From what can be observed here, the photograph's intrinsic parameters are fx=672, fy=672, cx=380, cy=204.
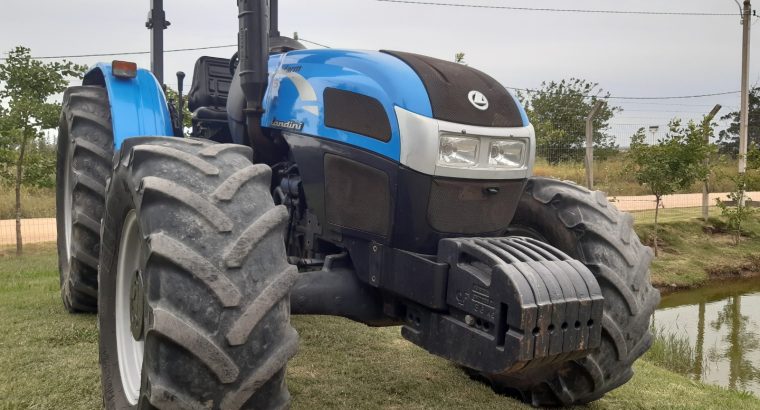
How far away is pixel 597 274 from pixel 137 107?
2593 millimetres

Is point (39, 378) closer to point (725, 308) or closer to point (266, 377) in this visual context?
point (266, 377)

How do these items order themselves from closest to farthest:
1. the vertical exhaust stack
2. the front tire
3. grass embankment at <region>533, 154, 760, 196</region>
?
the front tire → the vertical exhaust stack → grass embankment at <region>533, 154, 760, 196</region>

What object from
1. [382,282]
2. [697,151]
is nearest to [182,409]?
[382,282]

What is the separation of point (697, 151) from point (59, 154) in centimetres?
941

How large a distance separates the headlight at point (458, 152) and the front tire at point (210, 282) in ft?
2.14

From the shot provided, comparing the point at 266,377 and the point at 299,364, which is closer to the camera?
the point at 266,377

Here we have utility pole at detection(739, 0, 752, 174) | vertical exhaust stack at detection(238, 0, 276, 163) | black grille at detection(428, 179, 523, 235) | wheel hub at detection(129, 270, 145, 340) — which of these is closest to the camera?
wheel hub at detection(129, 270, 145, 340)

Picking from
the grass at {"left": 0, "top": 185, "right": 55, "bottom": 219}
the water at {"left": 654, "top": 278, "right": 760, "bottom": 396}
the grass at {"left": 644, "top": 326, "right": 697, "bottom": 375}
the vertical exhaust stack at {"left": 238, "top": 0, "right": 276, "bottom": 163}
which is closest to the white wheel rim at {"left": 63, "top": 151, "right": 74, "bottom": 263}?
the vertical exhaust stack at {"left": 238, "top": 0, "right": 276, "bottom": 163}

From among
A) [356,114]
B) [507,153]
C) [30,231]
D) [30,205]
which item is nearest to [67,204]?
[356,114]

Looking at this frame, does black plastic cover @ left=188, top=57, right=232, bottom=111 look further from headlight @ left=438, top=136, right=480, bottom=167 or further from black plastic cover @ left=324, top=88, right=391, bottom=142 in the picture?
headlight @ left=438, top=136, right=480, bottom=167

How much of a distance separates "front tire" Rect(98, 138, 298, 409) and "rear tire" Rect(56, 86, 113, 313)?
1.68 metres

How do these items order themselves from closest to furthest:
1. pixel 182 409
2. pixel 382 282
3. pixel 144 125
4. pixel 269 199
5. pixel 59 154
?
pixel 182 409, pixel 269 199, pixel 382 282, pixel 144 125, pixel 59 154

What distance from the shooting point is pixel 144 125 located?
365 centimetres

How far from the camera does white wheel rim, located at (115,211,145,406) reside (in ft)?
8.61
